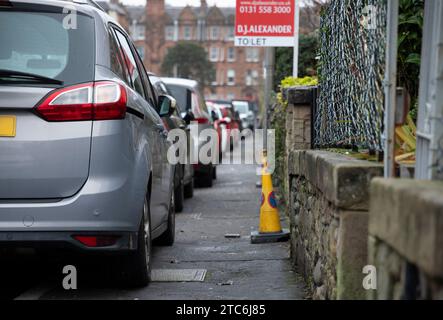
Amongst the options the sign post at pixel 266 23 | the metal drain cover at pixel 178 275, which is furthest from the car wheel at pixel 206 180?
the metal drain cover at pixel 178 275

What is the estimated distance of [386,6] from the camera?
16.5 ft

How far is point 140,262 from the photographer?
6.59 m

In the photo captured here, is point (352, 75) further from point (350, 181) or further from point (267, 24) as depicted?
point (267, 24)

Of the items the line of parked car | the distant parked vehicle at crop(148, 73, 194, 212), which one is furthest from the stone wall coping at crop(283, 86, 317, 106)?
the line of parked car

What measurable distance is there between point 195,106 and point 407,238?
12.4 m

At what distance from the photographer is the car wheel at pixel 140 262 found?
6.50 metres

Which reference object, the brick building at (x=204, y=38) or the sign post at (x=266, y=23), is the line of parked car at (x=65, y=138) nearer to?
the sign post at (x=266, y=23)

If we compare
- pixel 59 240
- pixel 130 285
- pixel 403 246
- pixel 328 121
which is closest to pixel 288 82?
pixel 328 121

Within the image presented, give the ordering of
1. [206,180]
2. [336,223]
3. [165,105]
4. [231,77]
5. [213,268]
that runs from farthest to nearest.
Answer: [231,77]
[206,180]
[165,105]
[213,268]
[336,223]

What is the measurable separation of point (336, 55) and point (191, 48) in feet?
331

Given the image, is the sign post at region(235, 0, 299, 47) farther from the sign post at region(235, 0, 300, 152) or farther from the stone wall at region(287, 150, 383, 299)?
the stone wall at region(287, 150, 383, 299)

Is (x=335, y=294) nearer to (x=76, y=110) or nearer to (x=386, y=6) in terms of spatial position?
(x=386, y=6)

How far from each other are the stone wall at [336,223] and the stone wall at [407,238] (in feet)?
1.50

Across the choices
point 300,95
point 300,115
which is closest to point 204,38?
point 300,115
